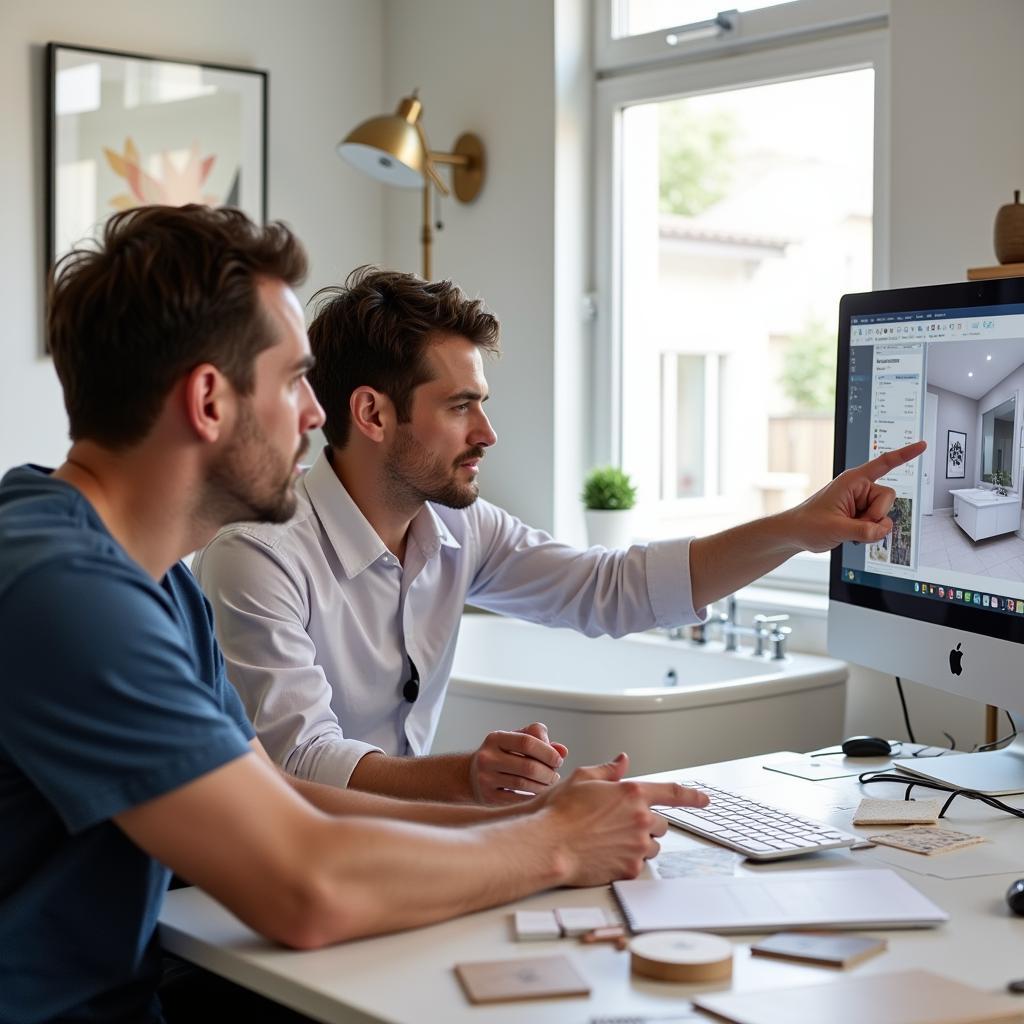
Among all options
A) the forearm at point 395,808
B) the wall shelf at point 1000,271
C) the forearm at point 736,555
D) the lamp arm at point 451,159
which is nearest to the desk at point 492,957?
the forearm at point 395,808

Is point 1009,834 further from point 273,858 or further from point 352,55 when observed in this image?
point 352,55

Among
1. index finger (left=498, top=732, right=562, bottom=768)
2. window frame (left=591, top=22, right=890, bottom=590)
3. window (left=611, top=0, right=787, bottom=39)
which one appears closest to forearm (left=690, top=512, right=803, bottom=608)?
index finger (left=498, top=732, right=562, bottom=768)

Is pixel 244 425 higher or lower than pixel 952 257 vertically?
lower

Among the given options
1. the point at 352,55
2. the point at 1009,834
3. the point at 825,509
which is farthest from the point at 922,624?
the point at 352,55

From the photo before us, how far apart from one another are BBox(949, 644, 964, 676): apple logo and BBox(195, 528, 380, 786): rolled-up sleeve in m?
0.73

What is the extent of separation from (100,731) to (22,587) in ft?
0.41

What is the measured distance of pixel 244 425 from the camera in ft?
4.11

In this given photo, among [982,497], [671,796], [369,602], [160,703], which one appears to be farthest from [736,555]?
[160,703]

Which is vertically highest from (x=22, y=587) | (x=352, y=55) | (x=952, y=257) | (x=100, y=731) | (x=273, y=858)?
(x=352, y=55)

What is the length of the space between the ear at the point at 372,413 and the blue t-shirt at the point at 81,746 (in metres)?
0.80

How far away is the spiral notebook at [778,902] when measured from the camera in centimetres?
120

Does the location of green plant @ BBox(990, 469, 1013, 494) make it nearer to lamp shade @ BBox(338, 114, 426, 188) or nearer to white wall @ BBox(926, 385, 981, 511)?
white wall @ BBox(926, 385, 981, 511)

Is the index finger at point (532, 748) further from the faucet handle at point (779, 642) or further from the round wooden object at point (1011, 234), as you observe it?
the faucet handle at point (779, 642)

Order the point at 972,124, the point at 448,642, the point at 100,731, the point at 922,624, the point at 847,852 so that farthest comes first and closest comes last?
the point at 972,124 → the point at 448,642 → the point at 922,624 → the point at 847,852 → the point at 100,731
